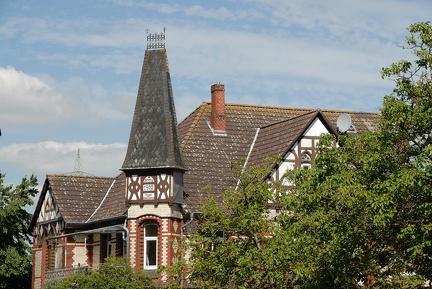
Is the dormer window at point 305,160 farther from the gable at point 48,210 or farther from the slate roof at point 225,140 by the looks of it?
the gable at point 48,210

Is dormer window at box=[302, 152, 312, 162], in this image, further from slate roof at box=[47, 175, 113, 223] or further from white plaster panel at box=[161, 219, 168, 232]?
slate roof at box=[47, 175, 113, 223]

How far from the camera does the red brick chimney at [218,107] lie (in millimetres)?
47125

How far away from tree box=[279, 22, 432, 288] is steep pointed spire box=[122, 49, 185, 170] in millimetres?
13346

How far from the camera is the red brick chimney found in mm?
47125

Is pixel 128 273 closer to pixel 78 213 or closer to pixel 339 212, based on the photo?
pixel 78 213

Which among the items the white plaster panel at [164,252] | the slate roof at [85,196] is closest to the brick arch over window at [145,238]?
the white plaster panel at [164,252]

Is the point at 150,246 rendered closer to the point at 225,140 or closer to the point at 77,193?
the point at 77,193

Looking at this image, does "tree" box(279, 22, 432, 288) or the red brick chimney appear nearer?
"tree" box(279, 22, 432, 288)

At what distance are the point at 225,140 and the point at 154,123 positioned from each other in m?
5.46

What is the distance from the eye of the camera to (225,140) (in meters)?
46.7

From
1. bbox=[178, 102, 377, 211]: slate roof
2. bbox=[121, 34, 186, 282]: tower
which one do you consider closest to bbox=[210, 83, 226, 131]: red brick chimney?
bbox=[178, 102, 377, 211]: slate roof

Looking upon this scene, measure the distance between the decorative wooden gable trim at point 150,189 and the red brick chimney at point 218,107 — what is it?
6.56m

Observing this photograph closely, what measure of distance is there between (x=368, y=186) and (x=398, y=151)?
1234 mm

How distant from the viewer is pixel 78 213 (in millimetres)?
46281
